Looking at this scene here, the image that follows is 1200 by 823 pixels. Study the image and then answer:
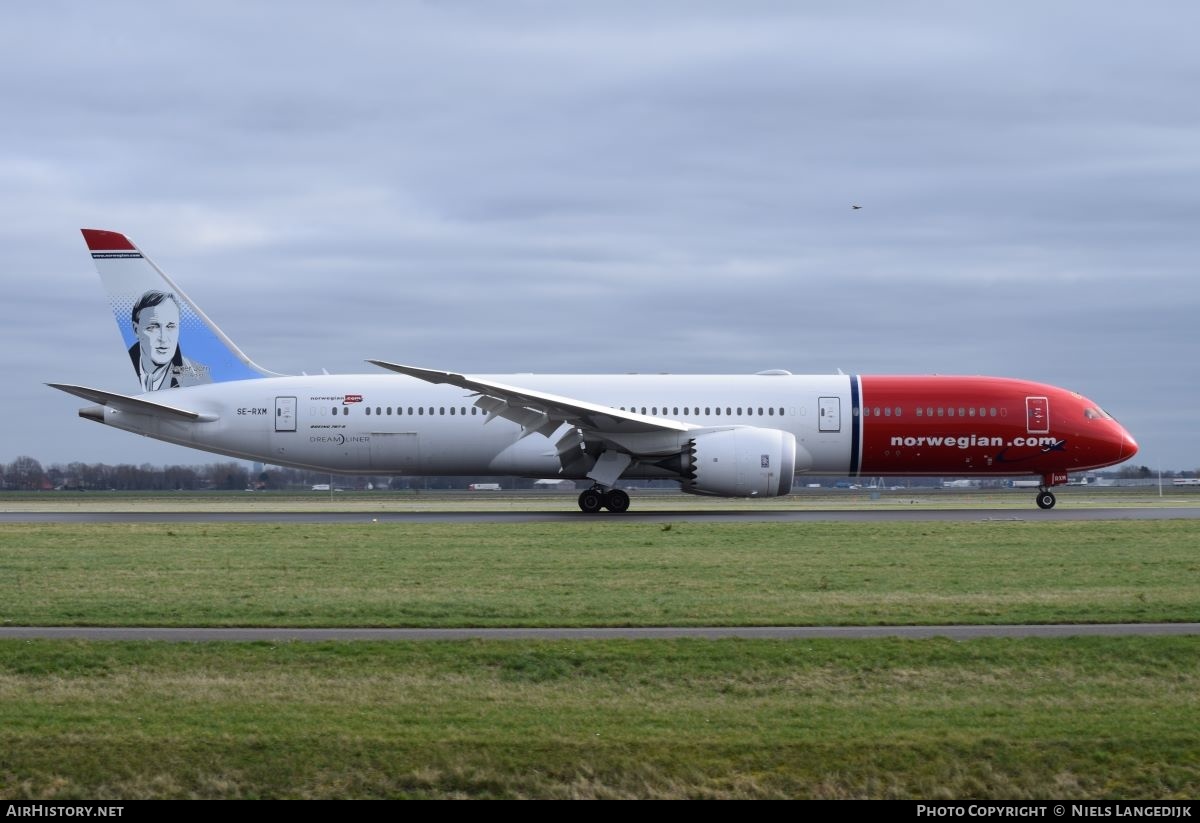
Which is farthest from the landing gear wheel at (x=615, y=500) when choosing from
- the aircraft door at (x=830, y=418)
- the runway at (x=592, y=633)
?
the runway at (x=592, y=633)

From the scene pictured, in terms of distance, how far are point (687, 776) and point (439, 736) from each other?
6.34 feet

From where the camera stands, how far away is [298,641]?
42.5 ft

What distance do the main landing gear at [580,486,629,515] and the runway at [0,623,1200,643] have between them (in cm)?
2080

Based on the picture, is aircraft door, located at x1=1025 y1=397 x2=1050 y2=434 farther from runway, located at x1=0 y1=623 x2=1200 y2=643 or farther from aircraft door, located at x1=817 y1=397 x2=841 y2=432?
runway, located at x1=0 y1=623 x2=1200 y2=643

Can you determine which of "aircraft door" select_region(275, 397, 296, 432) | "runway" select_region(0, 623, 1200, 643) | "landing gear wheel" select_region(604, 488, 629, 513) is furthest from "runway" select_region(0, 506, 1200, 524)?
"runway" select_region(0, 623, 1200, 643)

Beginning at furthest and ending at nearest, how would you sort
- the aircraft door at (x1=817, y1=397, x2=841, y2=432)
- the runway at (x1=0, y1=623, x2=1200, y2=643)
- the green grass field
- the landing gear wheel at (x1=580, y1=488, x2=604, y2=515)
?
the aircraft door at (x1=817, y1=397, x2=841, y2=432), the landing gear wheel at (x1=580, y1=488, x2=604, y2=515), the runway at (x1=0, y1=623, x2=1200, y2=643), the green grass field

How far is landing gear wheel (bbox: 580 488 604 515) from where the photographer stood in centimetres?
3475

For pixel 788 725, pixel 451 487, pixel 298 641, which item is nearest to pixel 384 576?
pixel 298 641

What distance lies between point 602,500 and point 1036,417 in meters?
12.5

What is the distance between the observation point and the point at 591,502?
34781 millimetres

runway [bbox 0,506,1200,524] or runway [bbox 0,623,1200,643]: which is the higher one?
runway [bbox 0,506,1200,524]

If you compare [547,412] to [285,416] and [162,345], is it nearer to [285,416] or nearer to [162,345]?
[285,416]

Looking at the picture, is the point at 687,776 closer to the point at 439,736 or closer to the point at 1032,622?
the point at 439,736

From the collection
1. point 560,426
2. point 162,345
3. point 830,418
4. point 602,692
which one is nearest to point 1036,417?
point 830,418
